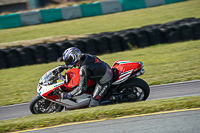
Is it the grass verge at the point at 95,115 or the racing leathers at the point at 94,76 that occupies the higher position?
the racing leathers at the point at 94,76

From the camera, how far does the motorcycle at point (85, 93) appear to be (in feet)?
20.3

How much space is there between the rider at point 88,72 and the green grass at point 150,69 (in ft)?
8.56

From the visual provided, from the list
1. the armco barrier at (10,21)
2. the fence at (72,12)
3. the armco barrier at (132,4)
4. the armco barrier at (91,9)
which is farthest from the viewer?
the armco barrier at (132,4)

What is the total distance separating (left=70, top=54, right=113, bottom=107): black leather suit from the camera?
5941 millimetres

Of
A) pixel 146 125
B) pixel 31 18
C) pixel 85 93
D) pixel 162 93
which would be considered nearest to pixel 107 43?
pixel 162 93

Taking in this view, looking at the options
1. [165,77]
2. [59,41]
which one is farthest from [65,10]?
[165,77]

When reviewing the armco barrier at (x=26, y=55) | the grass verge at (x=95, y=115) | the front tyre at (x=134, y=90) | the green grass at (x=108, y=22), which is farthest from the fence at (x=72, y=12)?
the grass verge at (x=95, y=115)

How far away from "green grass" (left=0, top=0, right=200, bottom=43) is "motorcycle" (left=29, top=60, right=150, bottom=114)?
40.1ft

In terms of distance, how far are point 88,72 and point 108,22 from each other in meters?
16.0

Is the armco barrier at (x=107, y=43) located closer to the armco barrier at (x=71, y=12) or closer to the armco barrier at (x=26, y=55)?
the armco barrier at (x=26, y=55)

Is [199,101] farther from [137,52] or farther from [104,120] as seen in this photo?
[137,52]

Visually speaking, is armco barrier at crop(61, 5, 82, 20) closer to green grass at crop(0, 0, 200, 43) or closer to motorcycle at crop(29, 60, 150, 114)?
green grass at crop(0, 0, 200, 43)

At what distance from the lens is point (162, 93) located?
748cm

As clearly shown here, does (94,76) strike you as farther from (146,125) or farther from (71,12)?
(71,12)
